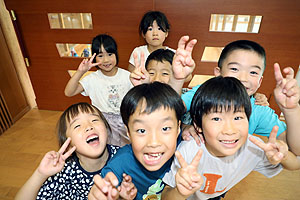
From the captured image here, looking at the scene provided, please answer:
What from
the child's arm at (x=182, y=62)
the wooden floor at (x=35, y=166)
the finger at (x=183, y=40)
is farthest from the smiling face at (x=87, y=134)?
the wooden floor at (x=35, y=166)

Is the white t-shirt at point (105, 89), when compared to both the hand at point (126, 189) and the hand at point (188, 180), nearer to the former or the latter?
the hand at point (126, 189)

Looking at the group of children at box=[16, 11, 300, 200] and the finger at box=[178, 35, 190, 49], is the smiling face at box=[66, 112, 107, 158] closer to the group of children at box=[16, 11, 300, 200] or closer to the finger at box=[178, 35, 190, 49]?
the group of children at box=[16, 11, 300, 200]

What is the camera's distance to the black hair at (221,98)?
855mm

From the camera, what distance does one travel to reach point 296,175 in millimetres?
1822

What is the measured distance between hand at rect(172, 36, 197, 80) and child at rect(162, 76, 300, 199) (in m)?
0.14

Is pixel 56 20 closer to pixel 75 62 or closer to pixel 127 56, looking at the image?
pixel 75 62

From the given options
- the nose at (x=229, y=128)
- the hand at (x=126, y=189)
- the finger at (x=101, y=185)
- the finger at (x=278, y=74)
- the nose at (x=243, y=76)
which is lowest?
the hand at (x=126, y=189)

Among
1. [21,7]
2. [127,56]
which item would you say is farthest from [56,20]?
[127,56]

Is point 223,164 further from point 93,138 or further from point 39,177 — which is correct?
point 39,177

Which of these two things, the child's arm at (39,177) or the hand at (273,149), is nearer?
the hand at (273,149)

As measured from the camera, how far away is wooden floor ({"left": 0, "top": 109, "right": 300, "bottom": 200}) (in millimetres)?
1660

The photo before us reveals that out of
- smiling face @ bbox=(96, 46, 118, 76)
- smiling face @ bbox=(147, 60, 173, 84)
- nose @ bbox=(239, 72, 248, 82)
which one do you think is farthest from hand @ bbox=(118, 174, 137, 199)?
smiling face @ bbox=(96, 46, 118, 76)

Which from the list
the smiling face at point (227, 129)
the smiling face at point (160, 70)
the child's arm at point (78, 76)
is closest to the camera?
the smiling face at point (227, 129)

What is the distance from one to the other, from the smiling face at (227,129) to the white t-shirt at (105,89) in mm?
1018
